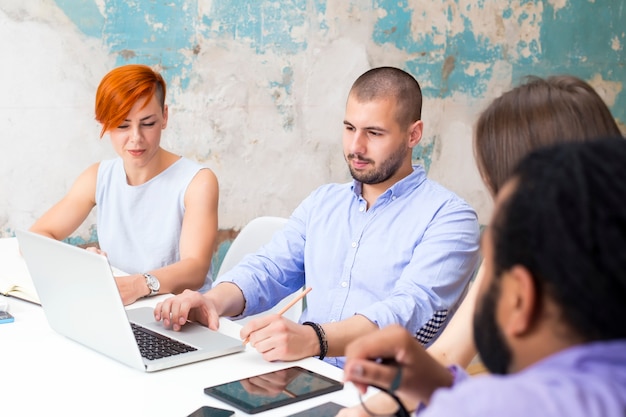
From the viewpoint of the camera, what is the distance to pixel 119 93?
94.4 inches

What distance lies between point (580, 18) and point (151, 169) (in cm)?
258

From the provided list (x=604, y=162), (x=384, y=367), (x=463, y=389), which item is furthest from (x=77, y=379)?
(x=604, y=162)

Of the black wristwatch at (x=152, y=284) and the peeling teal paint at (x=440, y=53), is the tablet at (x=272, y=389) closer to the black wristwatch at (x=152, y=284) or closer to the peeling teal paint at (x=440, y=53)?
the black wristwatch at (x=152, y=284)

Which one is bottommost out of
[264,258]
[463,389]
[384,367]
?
[264,258]

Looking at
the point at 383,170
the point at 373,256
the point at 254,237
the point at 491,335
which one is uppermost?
the point at 491,335

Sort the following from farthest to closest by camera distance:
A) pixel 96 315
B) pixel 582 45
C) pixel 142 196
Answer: pixel 582 45 < pixel 142 196 < pixel 96 315

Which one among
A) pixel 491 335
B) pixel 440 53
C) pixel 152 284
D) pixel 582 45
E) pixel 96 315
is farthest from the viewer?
pixel 582 45

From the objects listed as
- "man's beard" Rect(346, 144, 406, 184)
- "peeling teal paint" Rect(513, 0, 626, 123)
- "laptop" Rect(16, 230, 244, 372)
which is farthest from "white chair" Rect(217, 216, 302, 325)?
"peeling teal paint" Rect(513, 0, 626, 123)

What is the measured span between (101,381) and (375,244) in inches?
34.2

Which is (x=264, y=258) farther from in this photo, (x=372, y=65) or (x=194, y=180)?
(x=372, y=65)

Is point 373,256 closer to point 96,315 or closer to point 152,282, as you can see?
point 152,282

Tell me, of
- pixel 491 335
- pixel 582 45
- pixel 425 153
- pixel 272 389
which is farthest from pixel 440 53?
pixel 491 335

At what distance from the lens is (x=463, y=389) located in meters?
0.70

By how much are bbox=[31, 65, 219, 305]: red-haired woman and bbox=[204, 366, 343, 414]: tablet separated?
0.87 m
